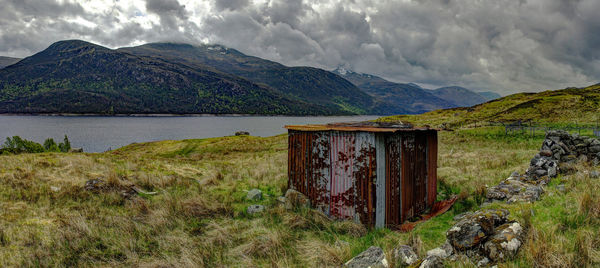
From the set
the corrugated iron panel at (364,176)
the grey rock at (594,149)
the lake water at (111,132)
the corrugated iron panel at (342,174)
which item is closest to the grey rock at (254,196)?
the corrugated iron panel at (342,174)

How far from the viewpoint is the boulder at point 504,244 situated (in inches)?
183

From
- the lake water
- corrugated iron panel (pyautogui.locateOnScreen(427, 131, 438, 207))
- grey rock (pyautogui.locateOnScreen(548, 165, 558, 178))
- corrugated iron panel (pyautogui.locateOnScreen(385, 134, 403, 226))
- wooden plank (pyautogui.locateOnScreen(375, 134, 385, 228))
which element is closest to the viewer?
wooden plank (pyautogui.locateOnScreen(375, 134, 385, 228))

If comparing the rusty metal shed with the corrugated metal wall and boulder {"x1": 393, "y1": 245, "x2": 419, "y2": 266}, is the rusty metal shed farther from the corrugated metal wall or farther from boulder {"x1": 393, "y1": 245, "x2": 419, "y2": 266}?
boulder {"x1": 393, "y1": 245, "x2": 419, "y2": 266}

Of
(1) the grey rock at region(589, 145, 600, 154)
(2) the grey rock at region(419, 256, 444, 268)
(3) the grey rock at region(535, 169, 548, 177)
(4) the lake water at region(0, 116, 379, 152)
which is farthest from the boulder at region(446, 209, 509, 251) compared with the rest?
(4) the lake water at region(0, 116, 379, 152)

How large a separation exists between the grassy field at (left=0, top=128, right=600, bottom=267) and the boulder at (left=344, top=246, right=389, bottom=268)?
45 cm

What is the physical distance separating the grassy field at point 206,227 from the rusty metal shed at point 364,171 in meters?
0.73

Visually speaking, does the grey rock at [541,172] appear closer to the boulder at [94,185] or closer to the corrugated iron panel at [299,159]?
the corrugated iron panel at [299,159]

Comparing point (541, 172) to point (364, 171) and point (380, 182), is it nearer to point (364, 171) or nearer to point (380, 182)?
point (380, 182)

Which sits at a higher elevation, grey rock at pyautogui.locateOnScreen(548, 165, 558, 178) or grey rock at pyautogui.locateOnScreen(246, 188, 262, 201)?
→ grey rock at pyautogui.locateOnScreen(548, 165, 558, 178)

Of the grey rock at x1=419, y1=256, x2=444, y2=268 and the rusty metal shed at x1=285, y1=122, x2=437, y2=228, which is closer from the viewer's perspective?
the grey rock at x1=419, y1=256, x2=444, y2=268

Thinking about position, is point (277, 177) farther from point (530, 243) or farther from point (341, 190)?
point (530, 243)

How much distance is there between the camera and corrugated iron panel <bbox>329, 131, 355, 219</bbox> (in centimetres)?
879

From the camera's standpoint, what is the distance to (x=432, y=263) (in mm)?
4562

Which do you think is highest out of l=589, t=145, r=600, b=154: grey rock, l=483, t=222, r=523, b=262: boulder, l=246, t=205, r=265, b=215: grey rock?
l=589, t=145, r=600, b=154: grey rock
